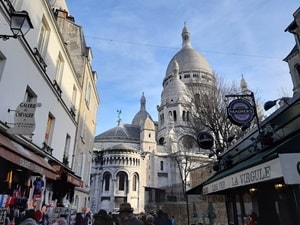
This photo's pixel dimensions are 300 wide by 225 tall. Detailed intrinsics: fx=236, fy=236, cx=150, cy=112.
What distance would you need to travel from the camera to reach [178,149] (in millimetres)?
57531

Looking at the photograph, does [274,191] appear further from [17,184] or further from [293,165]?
[17,184]

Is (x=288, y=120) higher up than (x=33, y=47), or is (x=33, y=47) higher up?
(x=33, y=47)

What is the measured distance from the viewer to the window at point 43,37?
29.0 ft

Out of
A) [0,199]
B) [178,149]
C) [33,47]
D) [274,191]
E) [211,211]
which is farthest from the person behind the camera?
[178,149]

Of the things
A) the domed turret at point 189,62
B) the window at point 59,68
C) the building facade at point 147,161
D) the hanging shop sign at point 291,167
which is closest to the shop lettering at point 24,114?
the window at point 59,68

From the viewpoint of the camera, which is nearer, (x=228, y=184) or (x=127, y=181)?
(x=228, y=184)

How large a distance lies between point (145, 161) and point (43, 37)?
4797 cm

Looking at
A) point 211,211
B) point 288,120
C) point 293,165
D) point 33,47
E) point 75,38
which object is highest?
point 75,38

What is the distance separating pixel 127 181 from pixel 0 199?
47244mm

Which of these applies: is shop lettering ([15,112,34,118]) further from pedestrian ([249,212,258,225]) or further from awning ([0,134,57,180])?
pedestrian ([249,212,258,225])

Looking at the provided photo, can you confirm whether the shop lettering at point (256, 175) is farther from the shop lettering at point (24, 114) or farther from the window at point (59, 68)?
the window at point (59, 68)

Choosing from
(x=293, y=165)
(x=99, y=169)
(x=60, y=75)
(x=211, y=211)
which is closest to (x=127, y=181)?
(x=99, y=169)

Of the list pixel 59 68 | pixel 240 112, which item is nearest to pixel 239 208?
pixel 240 112

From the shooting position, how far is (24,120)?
608 cm
